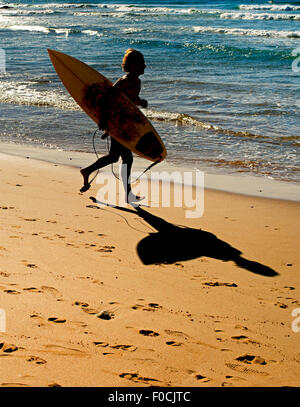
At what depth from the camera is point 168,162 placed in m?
8.05

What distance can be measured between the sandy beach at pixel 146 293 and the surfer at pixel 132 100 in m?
0.32

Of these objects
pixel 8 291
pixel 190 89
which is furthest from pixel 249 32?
pixel 8 291

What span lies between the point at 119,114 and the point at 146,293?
270 cm

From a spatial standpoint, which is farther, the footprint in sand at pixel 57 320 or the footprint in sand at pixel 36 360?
the footprint in sand at pixel 57 320

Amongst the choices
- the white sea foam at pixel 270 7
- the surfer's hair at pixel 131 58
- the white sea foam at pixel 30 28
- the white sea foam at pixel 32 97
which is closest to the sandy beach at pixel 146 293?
the surfer's hair at pixel 131 58

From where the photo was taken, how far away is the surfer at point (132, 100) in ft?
18.4

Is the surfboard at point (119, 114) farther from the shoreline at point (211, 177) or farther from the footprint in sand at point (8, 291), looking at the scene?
the footprint in sand at point (8, 291)

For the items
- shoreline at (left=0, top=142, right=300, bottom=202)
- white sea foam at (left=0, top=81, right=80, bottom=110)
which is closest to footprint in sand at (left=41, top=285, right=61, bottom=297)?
shoreline at (left=0, top=142, right=300, bottom=202)

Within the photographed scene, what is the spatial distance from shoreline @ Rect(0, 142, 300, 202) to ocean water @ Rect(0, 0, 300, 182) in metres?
0.27

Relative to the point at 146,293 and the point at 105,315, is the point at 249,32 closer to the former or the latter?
the point at 146,293

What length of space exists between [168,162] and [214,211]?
7.41 feet

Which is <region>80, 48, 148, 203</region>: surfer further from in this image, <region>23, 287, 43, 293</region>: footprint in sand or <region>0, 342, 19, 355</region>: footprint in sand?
<region>0, 342, 19, 355</region>: footprint in sand

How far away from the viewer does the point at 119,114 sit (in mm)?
5965

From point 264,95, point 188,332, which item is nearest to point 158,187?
point 188,332
